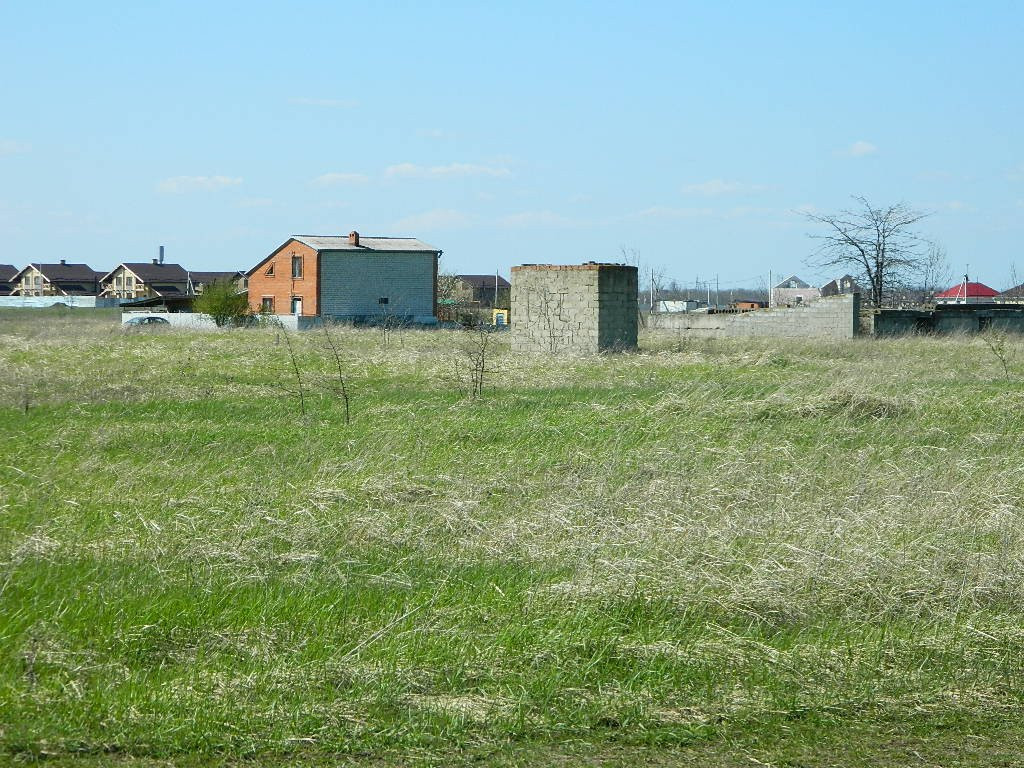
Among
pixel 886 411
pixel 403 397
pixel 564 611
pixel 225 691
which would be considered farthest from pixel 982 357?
pixel 225 691

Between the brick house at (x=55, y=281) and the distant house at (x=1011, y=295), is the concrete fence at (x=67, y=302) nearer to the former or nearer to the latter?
the brick house at (x=55, y=281)

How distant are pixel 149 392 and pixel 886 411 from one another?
12.2 m

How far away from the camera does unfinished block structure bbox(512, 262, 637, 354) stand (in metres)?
29.3

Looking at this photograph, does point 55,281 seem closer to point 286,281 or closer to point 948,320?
point 286,281

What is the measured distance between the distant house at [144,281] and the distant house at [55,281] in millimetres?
7488

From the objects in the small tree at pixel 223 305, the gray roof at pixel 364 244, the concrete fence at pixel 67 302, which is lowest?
the small tree at pixel 223 305

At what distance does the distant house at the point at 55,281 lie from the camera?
122250 millimetres

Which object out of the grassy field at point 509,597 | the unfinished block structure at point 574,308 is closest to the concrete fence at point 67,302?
the unfinished block structure at point 574,308

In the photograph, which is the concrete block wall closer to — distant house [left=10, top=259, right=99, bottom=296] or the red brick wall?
the red brick wall

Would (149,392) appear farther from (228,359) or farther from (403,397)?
(228,359)

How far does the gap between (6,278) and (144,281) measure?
110 ft

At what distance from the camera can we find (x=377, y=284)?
229ft

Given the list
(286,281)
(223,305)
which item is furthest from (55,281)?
(223,305)

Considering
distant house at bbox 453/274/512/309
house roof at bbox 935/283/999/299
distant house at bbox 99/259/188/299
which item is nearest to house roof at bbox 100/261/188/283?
distant house at bbox 99/259/188/299
